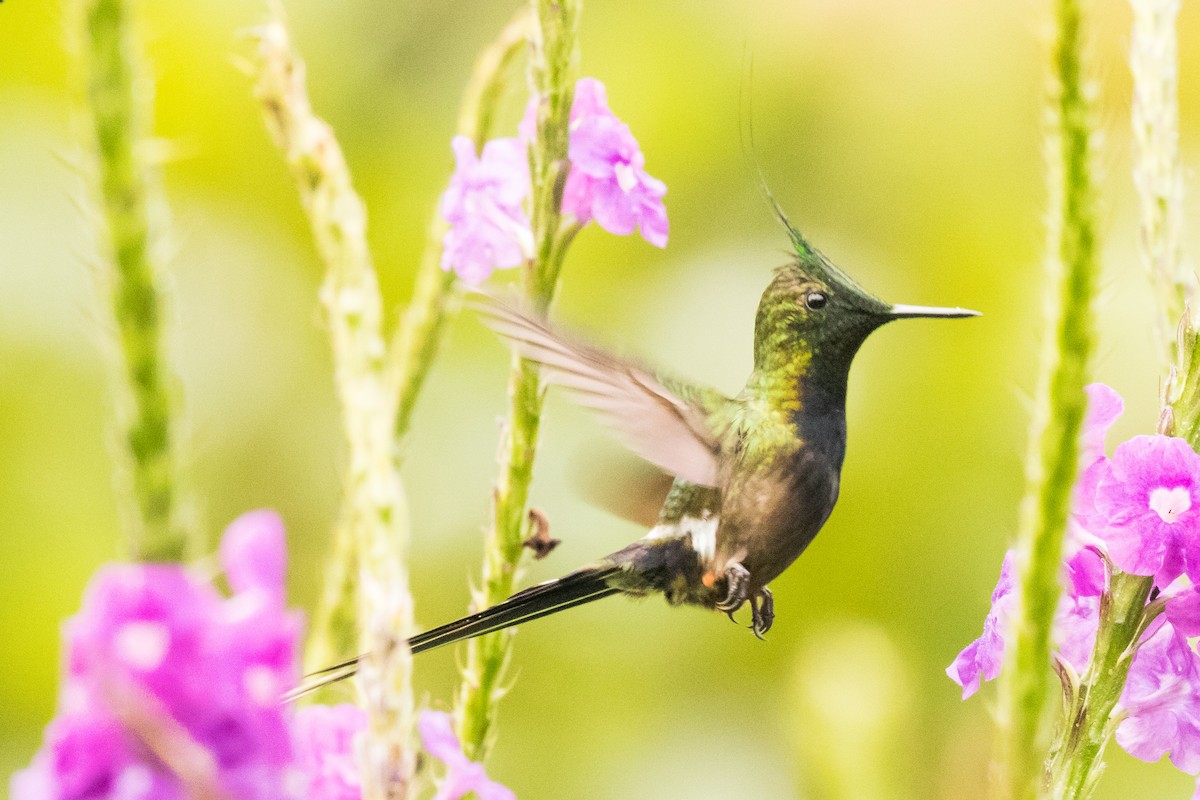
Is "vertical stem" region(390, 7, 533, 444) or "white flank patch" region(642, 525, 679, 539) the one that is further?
"white flank patch" region(642, 525, 679, 539)

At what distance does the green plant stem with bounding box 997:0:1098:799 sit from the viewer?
1.74 ft

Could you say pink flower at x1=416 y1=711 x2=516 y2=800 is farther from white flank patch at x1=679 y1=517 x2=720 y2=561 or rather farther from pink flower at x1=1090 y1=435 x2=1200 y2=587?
white flank patch at x1=679 y1=517 x2=720 y2=561

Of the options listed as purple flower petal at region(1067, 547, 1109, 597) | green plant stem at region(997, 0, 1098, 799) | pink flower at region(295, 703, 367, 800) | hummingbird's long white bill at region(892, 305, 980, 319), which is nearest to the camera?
green plant stem at region(997, 0, 1098, 799)

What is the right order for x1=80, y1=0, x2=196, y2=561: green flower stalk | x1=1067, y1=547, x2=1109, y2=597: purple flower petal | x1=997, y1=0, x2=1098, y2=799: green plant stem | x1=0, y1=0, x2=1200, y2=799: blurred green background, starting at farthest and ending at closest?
1. x1=0, y1=0, x2=1200, y2=799: blurred green background
2. x1=1067, y1=547, x2=1109, y2=597: purple flower petal
3. x1=997, y1=0, x2=1098, y2=799: green plant stem
4. x1=80, y1=0, x2=196, y2=561: green flower stalk

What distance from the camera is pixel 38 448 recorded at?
2.75m

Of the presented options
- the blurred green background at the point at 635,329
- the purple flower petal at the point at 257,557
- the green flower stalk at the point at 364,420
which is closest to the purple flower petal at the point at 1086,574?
the green flower stalk at the point at 364,420

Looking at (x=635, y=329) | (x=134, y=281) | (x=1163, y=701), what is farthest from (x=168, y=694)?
(x=635, y=329)

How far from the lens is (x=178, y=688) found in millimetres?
442

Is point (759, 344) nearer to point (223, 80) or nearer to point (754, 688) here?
point (754, 688)

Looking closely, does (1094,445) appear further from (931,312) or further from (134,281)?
(134,281)

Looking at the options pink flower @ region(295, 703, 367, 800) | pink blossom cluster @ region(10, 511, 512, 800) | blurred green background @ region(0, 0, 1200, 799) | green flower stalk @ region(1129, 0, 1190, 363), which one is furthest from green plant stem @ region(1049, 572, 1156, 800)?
blurred green background @ region(0, 0, 1200, 799)

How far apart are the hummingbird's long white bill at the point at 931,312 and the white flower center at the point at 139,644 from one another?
0.95 metres

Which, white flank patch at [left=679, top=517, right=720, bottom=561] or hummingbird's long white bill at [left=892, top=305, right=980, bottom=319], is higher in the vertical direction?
hummingbird's long white bill at [left=892, top=305, right=980, bottom=319]

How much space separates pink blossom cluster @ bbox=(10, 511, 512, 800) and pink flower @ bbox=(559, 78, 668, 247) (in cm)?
60
